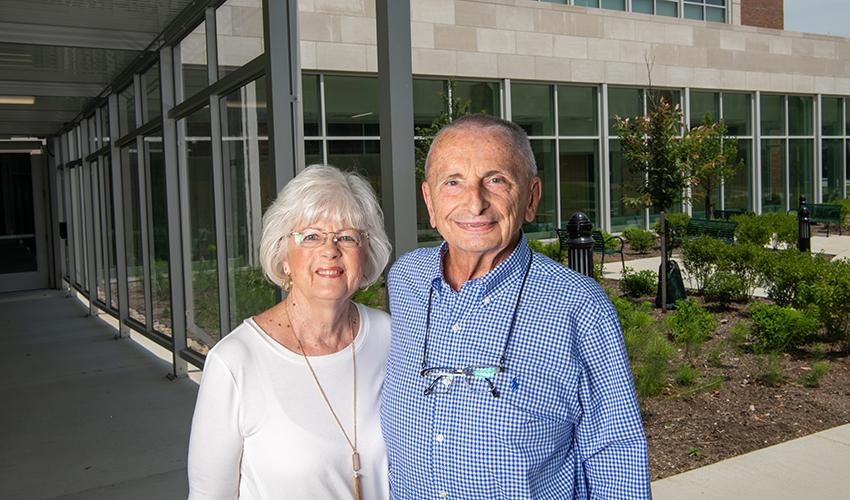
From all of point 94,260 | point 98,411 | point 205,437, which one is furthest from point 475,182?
point 94,260

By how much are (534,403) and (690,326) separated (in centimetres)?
603

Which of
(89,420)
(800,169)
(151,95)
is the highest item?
(151,95)

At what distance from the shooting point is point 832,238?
20.2m

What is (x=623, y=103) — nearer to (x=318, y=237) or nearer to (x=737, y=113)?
(x=737, y=113)

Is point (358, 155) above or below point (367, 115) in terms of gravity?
below

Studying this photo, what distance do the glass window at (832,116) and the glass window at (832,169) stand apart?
33cm

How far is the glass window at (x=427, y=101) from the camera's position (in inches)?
709

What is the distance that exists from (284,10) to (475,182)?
9.54ft

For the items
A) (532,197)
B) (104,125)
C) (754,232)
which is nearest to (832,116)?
(754,232)

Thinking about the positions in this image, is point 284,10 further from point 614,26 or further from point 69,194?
point 614,26

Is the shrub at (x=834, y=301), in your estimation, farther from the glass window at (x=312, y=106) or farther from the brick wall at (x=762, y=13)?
the brick wall at (x=762, y=13)

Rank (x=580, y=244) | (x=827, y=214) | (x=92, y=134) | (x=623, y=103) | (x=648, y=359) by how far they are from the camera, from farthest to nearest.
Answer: (x=623, y=103), (x=827, y=214), (x=92, y=134), (x=580, y=244), (x=648, y=359)

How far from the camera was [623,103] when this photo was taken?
21750mm

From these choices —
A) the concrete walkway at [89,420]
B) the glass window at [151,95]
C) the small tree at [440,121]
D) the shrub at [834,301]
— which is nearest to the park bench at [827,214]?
the small tree at [440,121]
